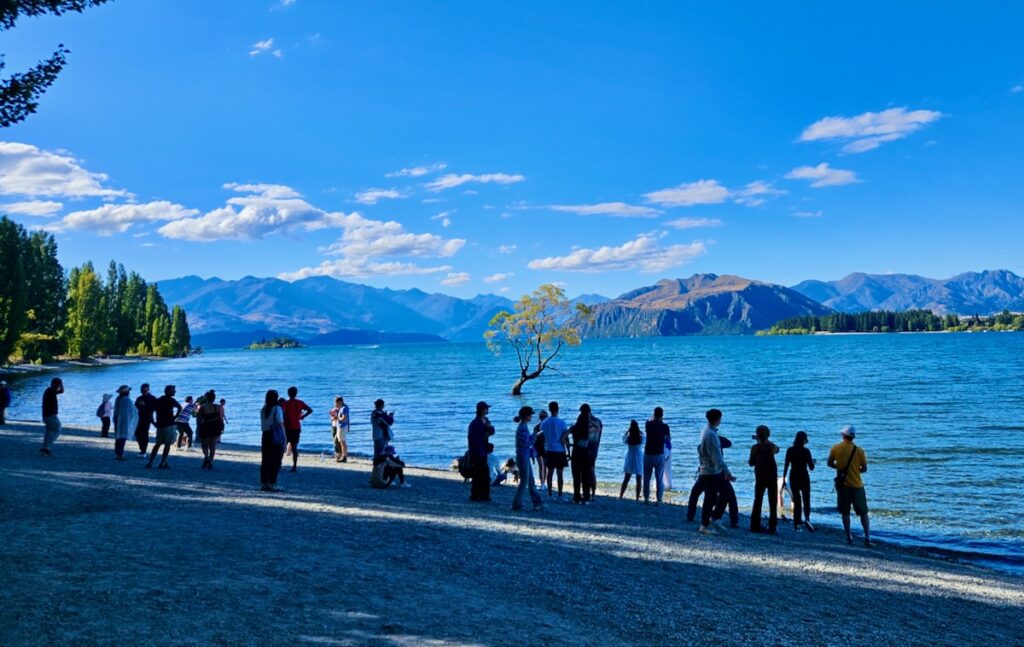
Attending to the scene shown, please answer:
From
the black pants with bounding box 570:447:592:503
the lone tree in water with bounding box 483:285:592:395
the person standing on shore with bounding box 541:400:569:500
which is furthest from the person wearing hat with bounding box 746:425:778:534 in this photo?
the lone tree in water with bounding box 483:285:592:395

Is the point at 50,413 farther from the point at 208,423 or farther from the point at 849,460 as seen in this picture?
the point at 849,460

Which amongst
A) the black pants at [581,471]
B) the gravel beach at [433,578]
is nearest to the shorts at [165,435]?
the gravel beach at [433,578]

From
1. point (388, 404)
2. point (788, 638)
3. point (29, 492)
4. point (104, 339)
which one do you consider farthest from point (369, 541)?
point (104, 339)

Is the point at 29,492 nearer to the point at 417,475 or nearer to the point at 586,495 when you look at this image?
the point at 417,475

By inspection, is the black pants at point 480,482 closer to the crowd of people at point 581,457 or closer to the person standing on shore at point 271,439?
the crowd of people at point 581,457

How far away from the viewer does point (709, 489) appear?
16.2m

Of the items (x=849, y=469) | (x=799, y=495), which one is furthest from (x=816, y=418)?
(x=849, y=469)

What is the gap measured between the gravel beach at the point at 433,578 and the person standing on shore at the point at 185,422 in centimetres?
982

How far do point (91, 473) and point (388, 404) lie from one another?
44.3m

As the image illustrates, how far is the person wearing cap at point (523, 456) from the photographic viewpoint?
17406mm

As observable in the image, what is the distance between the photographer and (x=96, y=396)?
67.2 meters

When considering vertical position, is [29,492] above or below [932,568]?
above

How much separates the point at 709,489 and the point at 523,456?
469 cm

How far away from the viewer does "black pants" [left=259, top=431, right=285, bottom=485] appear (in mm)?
18859
